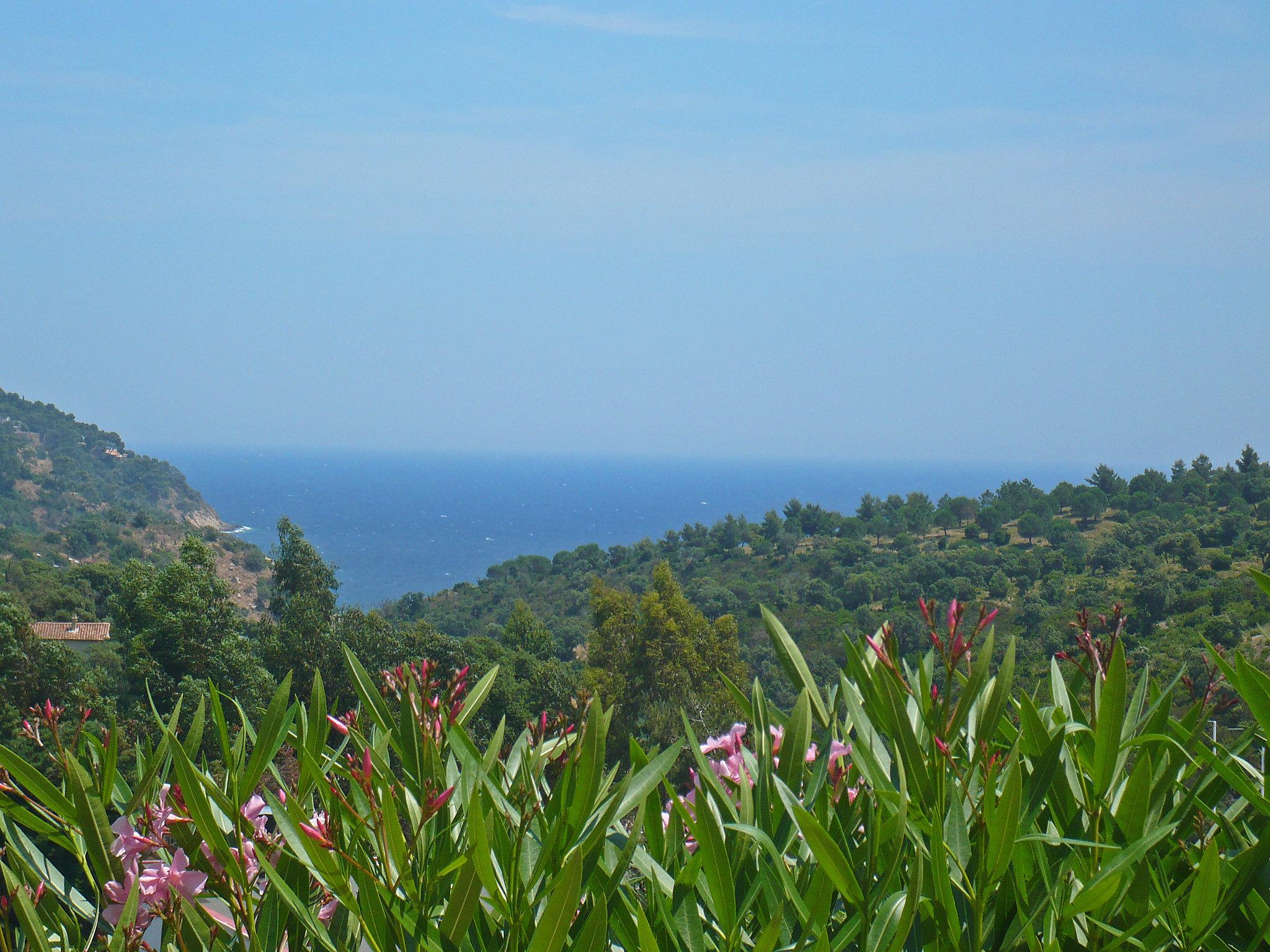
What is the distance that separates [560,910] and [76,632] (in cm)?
2469

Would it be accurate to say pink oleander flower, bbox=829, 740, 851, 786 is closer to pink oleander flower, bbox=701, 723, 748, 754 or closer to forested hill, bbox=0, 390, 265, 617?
pink oleander flower, bbox=701, 723, 748, 754

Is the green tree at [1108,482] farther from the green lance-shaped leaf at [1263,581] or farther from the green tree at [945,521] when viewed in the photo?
the green lance-shaped leaf at [1263,581]

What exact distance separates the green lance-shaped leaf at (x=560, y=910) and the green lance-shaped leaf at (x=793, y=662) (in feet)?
1.19

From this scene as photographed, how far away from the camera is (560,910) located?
545mm

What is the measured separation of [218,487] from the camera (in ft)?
361

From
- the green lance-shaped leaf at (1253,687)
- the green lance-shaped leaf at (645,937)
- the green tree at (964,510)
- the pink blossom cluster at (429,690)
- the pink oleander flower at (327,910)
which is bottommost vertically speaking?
the green tree at (964,510)

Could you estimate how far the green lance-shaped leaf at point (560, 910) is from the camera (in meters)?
0.54

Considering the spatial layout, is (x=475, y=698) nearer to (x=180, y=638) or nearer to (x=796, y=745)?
(x=796, y=745)

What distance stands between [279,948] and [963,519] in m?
34.4

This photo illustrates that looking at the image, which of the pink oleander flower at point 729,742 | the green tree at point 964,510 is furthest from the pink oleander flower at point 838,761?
the green tree at point 964,510

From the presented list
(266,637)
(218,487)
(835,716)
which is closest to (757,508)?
(218,487)

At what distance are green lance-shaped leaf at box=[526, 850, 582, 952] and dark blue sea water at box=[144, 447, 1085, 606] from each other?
44048mm

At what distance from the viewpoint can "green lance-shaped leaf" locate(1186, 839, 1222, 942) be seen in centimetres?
59

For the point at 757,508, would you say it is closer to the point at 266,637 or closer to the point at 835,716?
the point at 266,637
